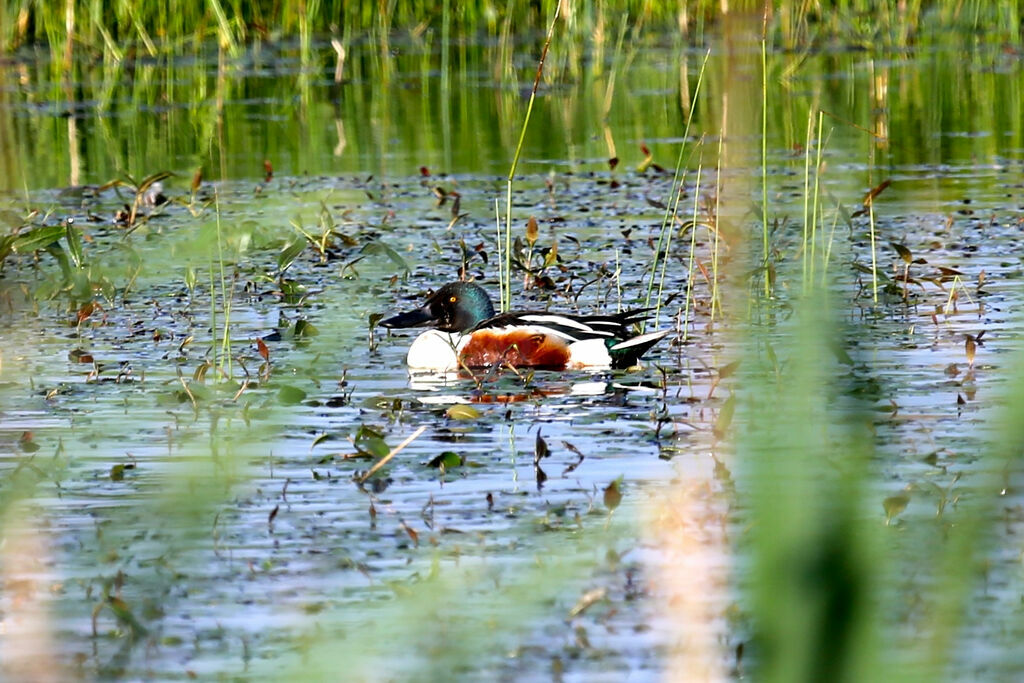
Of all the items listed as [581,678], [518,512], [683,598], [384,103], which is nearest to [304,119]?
[384,103]

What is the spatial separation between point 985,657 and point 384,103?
12.5m

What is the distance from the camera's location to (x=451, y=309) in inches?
309

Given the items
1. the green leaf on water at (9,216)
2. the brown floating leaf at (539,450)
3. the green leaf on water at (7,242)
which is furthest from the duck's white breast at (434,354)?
the green leaf on water at (9,216)

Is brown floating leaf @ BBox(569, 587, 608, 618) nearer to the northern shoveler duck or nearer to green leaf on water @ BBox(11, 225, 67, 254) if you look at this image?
the northern shoveler duck

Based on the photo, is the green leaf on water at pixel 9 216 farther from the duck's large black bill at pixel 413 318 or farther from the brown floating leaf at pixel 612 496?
the duck's large black bill at pixel 413 318

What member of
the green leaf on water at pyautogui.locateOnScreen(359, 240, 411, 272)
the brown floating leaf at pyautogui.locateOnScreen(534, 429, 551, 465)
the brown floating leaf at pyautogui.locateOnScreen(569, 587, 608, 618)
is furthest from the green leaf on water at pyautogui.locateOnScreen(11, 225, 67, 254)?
the brown floating leaf at pyautogui.locateOnScreen(569, 587, 608, 618)

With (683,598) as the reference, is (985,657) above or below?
below

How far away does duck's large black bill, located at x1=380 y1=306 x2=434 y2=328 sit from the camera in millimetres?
7852

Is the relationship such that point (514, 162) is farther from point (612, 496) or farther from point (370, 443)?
point (612, 496)

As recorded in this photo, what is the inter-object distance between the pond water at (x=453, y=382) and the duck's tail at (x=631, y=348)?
0.23ft

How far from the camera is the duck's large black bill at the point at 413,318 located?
309 inches

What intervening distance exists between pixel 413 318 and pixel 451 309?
6.7 inches

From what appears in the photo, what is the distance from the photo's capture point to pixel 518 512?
480 centimetres

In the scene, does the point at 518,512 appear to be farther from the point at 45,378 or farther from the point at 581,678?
the point at 45,378
